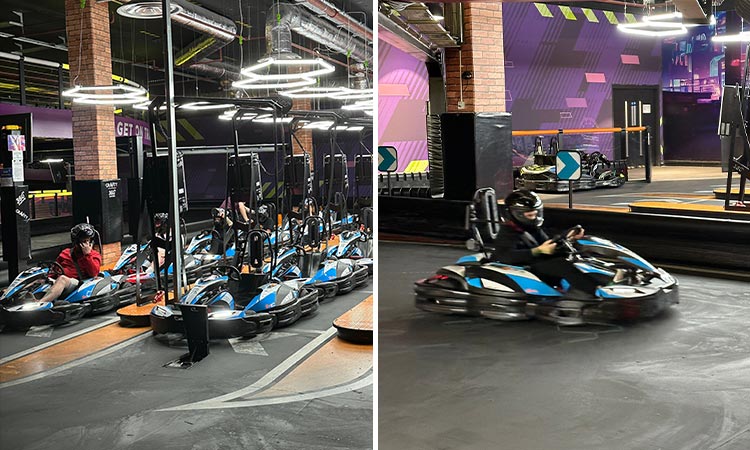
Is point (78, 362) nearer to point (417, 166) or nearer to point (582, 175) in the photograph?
point (417, 166)

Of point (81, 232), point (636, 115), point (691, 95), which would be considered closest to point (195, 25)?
point (81, 232)

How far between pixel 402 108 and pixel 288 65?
854cm

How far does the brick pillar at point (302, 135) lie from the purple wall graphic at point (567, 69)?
9.90 metres

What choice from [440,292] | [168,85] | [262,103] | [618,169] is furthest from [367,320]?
[618,169]

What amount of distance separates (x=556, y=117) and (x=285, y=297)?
10948 mm

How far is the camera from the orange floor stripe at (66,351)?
5.62 feet

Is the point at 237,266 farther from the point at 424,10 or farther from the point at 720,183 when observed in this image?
the point at 720,183

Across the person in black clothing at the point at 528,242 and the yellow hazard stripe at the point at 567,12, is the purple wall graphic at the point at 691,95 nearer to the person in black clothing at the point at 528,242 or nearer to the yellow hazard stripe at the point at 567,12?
the yellow hazard stripe at the point at 567,12

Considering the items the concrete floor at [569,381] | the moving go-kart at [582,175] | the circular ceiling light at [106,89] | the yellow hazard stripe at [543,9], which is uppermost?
the yellow hazard stripe at [543,9]

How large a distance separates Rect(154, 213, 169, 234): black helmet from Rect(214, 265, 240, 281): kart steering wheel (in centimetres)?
20

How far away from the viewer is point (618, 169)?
1051 centimetres

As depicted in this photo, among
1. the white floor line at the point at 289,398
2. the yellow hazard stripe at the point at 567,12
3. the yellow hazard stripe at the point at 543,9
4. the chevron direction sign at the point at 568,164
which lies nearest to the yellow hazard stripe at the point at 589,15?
the yellow hazard stripe at the point at 567,12

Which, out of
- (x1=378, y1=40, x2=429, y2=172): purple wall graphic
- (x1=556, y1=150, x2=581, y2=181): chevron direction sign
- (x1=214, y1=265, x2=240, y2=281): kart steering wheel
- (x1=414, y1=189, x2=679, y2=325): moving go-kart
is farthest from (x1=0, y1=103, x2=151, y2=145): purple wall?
→ (x1=378, y1=40, x2=429, y2=172): purple wall graphic

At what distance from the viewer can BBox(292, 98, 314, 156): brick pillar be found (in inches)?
80.5
